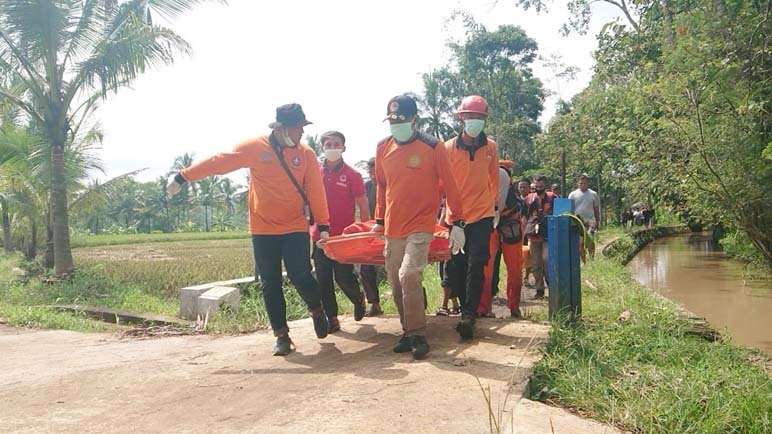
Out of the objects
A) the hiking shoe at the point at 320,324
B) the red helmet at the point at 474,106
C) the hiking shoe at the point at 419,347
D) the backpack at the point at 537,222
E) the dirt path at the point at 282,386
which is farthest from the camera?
the backpack at the point at 537,222

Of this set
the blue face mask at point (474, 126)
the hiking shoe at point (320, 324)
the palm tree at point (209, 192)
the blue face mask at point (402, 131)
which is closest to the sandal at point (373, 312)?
the hiking shoe at point (320, 324)

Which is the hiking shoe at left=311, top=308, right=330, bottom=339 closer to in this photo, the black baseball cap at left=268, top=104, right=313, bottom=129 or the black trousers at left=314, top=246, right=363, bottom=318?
the black trousers at left=314, top=246, right=363, bottom=318

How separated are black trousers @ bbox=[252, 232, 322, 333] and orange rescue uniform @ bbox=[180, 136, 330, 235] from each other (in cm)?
7

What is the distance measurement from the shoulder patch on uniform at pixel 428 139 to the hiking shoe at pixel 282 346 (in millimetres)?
1633

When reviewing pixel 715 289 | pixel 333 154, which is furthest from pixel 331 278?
pixel 715 289

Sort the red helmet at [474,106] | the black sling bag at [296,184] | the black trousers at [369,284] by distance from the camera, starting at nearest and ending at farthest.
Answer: the black sling bag at [296,184] < the red helmet at [474,106] < the black trousers at [369,284]

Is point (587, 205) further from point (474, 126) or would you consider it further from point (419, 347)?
point (419, 347)

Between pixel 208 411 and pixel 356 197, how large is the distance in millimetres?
2764

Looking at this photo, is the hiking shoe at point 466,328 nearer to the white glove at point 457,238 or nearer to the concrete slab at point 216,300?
the white glove at point 457,238

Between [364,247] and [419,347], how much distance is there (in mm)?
974

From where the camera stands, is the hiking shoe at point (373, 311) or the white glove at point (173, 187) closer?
the white glove at point (173, 187)

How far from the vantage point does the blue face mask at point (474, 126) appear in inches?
177

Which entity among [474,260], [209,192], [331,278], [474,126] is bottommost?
[331,278]

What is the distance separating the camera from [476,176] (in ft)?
15.1
